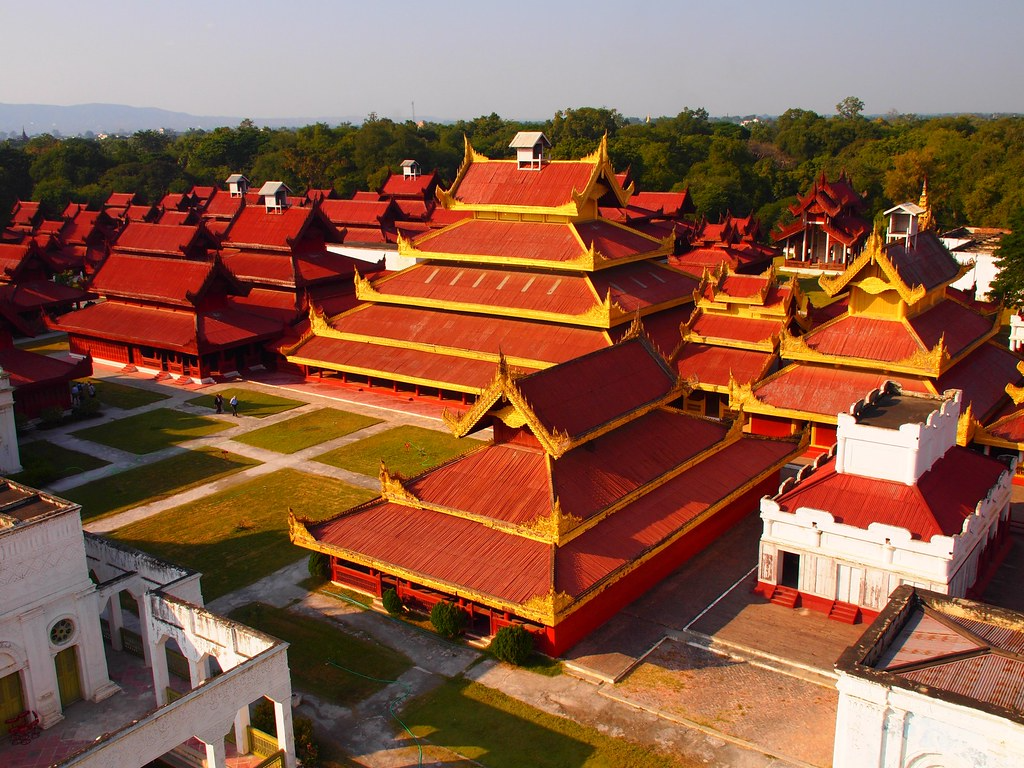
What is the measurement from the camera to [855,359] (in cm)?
2833

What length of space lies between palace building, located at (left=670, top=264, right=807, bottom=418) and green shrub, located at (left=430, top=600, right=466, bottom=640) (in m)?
15.1

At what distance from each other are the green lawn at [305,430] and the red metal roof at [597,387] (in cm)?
1407

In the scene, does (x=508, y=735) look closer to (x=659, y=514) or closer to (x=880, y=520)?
(x=659, y=514)

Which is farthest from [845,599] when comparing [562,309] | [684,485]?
[562,309]

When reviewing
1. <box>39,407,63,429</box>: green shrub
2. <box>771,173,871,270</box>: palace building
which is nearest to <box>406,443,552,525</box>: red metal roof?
<box>39,407,63,429</box>: green shrub

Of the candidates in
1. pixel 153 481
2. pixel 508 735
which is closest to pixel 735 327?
pixel 508 735

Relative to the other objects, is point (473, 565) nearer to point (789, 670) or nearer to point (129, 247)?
point (789, 670)

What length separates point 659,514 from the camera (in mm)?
21406

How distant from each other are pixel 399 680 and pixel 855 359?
59.0 ft

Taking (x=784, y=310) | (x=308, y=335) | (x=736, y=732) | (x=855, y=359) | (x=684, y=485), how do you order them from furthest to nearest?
(x=308, y=335), (x=784, y=310), (x=855, y=359), (x=684, y=485), (x=736, y=732)

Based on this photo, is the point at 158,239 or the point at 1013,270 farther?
the point at 1013,270

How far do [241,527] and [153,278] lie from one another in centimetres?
2282

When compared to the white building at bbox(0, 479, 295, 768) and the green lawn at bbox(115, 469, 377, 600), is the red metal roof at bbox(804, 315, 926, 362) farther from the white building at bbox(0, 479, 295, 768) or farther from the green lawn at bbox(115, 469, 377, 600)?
the white building at bbox(0, 479, 295, 768)

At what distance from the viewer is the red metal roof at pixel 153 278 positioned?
139ft
